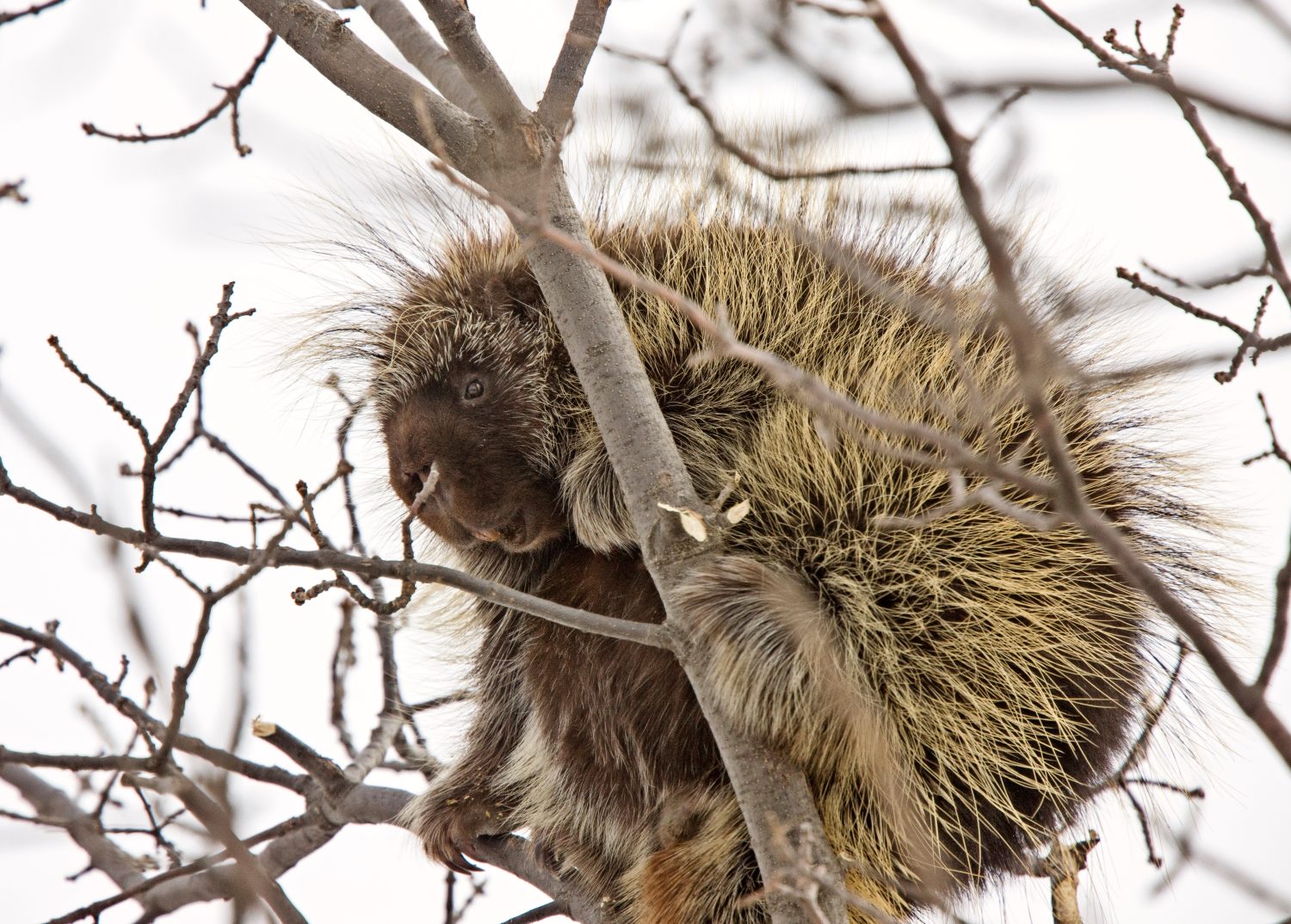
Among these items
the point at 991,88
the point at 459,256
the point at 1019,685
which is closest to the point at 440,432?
the point at 459,256

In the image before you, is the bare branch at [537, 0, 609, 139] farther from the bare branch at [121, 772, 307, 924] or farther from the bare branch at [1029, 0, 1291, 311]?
the bare branch at [121, 772, 307, 924]

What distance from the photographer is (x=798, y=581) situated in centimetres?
209

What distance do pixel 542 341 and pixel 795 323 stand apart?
54cm

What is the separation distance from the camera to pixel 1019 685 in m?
2.05

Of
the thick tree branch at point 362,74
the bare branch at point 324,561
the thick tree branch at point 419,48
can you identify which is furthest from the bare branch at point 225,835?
the thick tree branch at point 419,48

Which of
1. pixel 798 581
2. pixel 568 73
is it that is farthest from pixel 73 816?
pixel 568 73

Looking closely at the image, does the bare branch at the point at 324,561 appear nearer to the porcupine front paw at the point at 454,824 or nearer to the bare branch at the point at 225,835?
the bare branch at the point at 225,835

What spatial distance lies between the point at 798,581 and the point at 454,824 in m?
1.01

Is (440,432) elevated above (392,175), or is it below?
below

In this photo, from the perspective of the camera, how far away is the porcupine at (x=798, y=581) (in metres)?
2.02

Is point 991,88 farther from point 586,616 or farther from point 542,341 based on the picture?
point 542,341

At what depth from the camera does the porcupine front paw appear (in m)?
2.55

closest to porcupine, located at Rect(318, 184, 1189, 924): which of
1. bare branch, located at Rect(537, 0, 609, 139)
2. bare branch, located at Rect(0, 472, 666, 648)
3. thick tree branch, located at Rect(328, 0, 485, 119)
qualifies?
bare branch, located at Rect(0, 472, 666, 648)

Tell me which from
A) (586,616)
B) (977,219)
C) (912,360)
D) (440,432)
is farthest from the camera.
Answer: (440,432)
